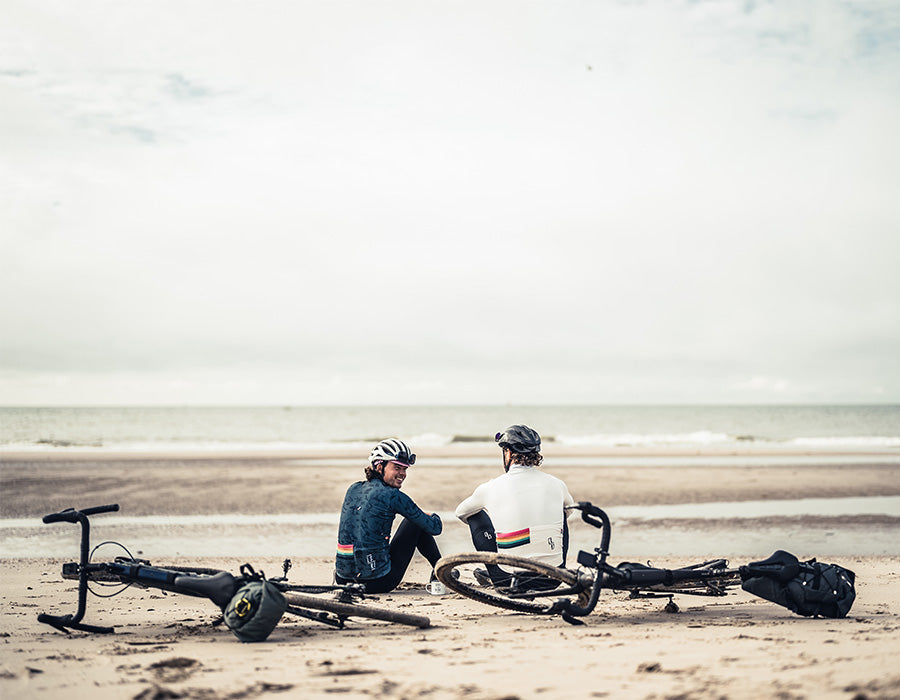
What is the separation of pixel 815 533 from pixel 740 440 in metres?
40.8

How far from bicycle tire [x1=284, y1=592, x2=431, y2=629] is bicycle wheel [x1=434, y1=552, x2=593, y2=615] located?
0.65 meters

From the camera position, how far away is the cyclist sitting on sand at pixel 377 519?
7.29 m

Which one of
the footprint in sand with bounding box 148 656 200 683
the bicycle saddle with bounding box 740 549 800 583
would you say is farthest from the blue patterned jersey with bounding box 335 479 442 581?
the bicycle saddle with bounding box 740 549 800 583

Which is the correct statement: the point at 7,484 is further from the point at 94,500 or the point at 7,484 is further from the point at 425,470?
the point at 425,470

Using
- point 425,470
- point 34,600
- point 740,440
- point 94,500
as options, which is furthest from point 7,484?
point 740,440

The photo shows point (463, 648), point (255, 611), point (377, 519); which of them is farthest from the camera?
point (377, 519)

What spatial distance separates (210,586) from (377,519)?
1.95 meters

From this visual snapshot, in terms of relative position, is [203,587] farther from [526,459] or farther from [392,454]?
[526,459]

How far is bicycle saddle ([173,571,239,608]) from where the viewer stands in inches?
225

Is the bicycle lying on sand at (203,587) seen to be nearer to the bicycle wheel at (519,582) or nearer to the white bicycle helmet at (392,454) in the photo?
the bicycle wheel at (519,582)

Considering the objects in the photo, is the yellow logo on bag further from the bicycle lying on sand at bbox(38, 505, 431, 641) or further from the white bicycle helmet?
the white bicycle helmet

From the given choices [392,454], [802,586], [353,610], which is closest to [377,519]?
[392,454]

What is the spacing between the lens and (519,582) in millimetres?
6754

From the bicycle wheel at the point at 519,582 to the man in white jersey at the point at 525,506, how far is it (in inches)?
6.3
